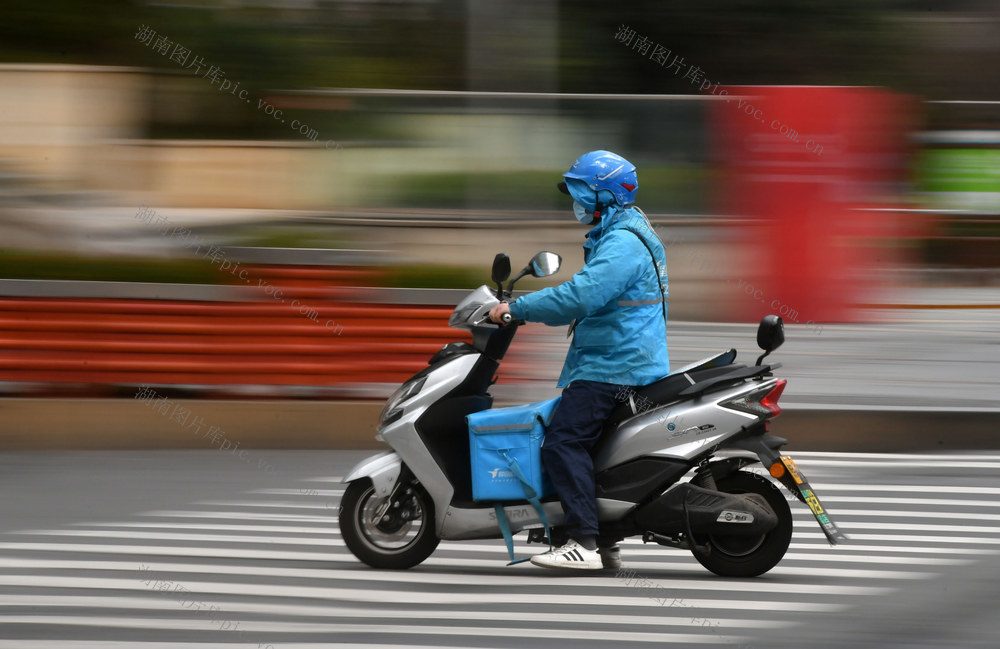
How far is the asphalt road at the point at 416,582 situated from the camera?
5164mm

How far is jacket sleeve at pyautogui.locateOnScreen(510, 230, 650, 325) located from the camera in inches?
232

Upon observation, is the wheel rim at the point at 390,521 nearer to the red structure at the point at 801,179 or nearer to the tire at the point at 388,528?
the tire at the point at 388,528

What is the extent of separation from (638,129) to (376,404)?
468 centimetres

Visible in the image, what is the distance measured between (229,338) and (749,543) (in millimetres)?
4348

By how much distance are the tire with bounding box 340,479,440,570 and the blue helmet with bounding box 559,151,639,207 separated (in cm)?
150

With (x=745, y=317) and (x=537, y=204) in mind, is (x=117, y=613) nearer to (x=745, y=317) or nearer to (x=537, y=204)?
(x=537, y=204)

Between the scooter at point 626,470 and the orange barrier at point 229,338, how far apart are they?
9.81 feet

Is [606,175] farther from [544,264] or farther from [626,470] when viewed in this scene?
[626,470]

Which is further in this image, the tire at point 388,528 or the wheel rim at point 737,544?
the tire at point 388,528

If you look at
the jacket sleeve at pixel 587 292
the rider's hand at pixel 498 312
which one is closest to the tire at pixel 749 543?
the jacket sleeve at pixel 587 292

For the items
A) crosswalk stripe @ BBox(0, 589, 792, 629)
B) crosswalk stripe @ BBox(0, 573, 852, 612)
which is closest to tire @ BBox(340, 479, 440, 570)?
crosswalk stripe @ BBox(0, 573, 852, 612)

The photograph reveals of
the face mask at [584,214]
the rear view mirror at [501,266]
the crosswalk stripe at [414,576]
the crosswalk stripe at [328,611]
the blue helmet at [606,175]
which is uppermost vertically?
the blue helmet at [606,175]

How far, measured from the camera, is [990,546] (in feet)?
22.3

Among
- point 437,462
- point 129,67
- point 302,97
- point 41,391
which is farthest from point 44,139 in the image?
point 437,462
